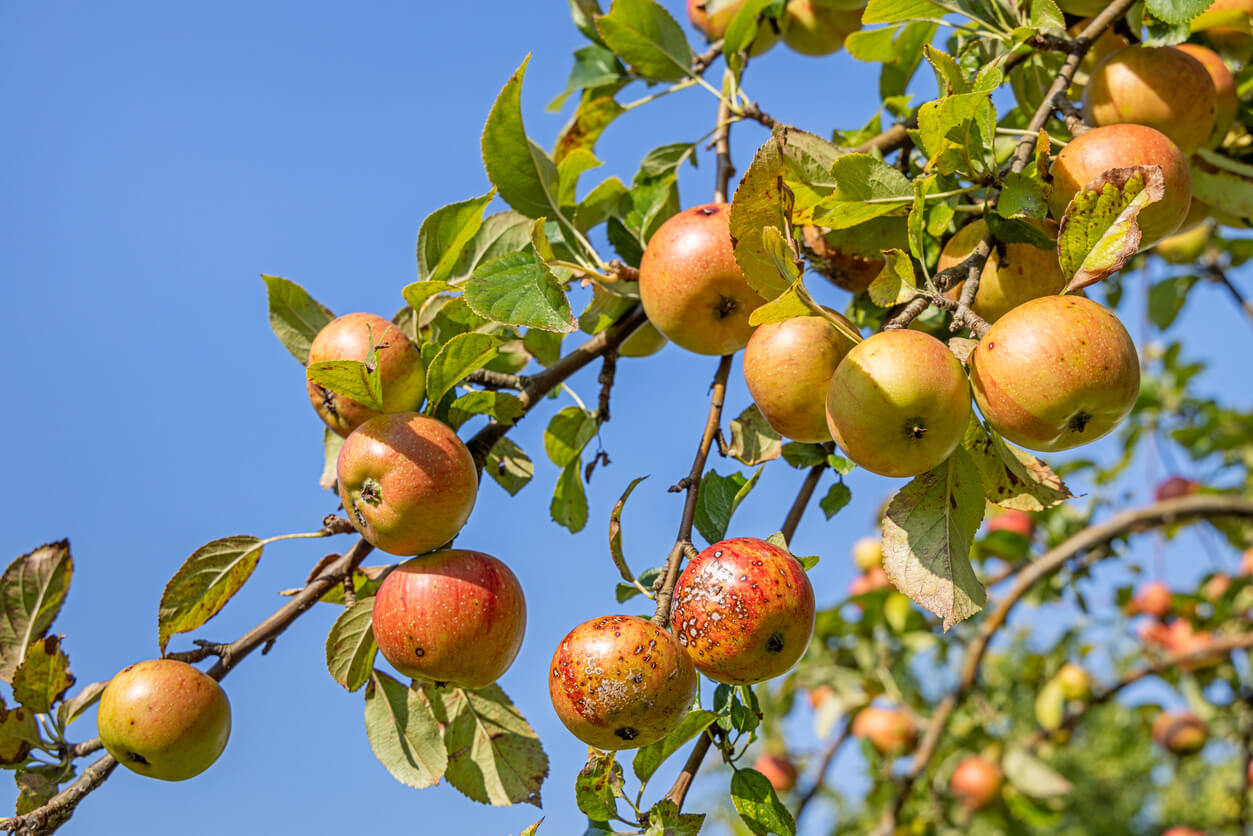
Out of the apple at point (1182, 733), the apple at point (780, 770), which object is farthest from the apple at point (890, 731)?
the apple at point (1182, 733)

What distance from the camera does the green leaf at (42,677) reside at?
157cm

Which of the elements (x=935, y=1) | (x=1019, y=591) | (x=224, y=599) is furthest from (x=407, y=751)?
(x=1019, y=591)

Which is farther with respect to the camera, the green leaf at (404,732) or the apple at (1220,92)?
the apple at (1220,92)

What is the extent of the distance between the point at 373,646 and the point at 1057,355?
1128 millimetres

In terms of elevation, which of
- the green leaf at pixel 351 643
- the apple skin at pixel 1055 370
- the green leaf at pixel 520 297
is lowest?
the green leaf at pixel 351 643

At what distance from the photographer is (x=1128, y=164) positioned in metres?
1.30

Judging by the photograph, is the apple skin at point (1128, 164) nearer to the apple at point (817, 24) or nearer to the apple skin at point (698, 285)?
the apple skin at point (698, 285)

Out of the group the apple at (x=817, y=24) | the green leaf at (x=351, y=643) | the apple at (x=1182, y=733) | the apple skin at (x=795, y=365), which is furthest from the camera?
the apple at (x=1182, y=733)

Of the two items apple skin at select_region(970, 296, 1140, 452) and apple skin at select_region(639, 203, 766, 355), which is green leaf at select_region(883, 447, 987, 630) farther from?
apple skin at select_region(639, 203, 766, 355)

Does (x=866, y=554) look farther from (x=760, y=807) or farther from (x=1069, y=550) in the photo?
(x=760, y=807)

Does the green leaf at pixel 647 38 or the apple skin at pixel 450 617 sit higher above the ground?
the green leaf at pixel 647 38

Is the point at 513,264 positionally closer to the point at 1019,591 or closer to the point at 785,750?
the point at 1019,591

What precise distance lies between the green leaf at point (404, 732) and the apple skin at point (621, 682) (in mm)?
495

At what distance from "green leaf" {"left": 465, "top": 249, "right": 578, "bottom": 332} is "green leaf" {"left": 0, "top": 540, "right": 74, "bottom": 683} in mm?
983
